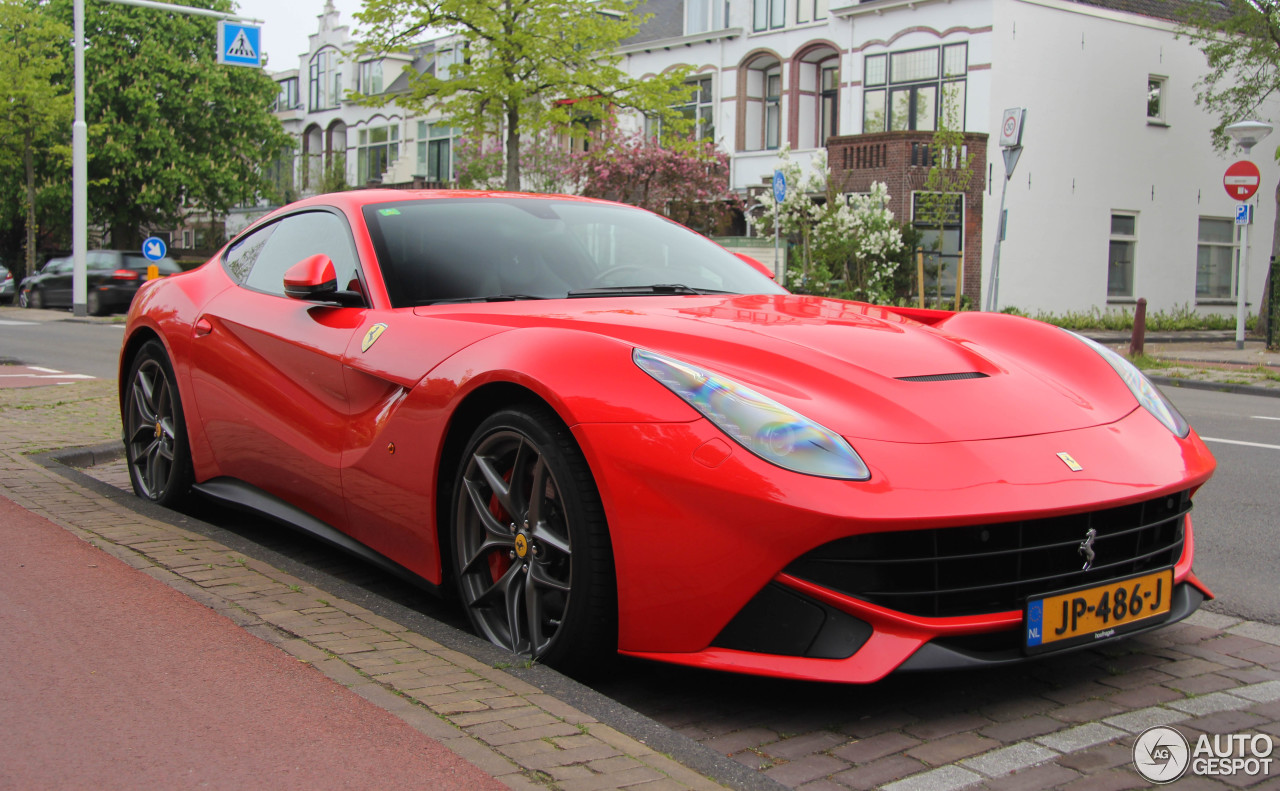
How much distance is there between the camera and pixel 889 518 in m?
2.60

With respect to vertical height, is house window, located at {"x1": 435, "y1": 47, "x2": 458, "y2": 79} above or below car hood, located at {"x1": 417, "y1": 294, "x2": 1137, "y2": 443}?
above

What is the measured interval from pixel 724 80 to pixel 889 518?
30.6 metres

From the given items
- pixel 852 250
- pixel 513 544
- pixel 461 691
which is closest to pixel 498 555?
pixel 513 544

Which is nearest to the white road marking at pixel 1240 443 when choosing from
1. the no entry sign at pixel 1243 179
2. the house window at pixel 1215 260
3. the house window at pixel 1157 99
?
the no entry sign at pixel 1243 179

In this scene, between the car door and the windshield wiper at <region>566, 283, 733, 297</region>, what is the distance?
2.45ft

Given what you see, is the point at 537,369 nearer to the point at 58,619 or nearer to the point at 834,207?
the point at 58,619

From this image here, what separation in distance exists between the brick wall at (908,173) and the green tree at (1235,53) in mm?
5717

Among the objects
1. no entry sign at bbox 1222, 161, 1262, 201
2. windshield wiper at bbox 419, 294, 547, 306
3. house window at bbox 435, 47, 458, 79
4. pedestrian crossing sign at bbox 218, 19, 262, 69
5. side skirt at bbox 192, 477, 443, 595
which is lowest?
side skirt at bbox 192, 477, 443, 595

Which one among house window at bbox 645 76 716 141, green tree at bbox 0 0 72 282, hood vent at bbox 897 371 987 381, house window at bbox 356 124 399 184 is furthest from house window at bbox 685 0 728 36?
hood vent at bbox 897 371 987 381

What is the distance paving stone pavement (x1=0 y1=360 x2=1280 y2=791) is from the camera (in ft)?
8.15

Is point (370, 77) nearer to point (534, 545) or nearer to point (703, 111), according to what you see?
point (703, 111)

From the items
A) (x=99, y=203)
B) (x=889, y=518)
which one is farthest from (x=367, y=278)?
(x=99, y=203)

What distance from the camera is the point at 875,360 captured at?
321cm

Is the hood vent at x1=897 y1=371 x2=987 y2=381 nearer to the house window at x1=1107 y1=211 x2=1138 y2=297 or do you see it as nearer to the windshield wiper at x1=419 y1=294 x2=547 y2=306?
the windshield wiper at x1=419 y1=294 x2=547 y2=306
